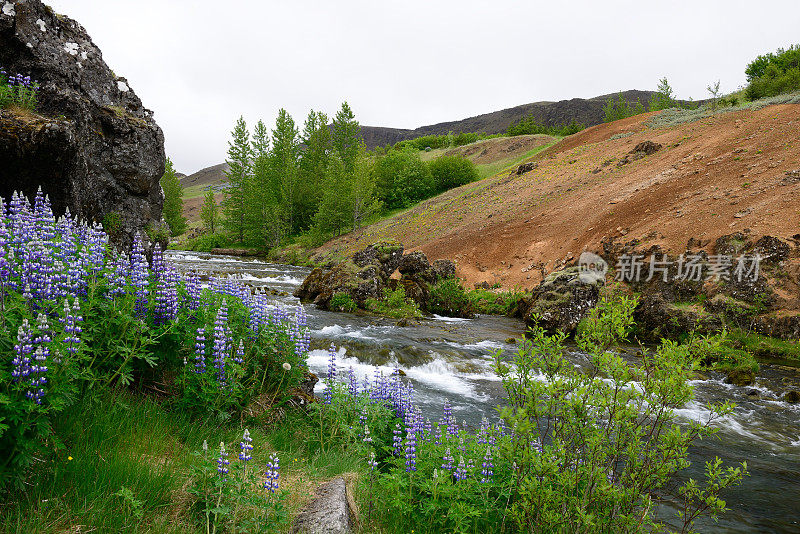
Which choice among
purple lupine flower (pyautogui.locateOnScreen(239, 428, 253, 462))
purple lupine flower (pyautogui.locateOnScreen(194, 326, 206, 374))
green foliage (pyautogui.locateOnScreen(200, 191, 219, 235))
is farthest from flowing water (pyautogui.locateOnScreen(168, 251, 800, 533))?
green foliage (pyautogui.locateOnScreen(200, 191, 219, 235))

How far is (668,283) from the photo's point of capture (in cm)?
1822

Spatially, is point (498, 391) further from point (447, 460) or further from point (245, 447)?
point (245, 447)

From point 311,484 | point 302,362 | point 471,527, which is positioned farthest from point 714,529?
point 302,362

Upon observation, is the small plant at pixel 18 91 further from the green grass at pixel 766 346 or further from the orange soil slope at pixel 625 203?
the orange soil slope at pixel 625 203

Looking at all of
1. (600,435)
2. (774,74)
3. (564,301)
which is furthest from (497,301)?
(774,74)

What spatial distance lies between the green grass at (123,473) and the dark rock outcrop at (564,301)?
13.3m

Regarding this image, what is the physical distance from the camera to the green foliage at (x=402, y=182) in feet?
189

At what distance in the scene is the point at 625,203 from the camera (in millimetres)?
27031

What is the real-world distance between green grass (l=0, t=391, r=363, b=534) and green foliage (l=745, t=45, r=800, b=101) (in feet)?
184

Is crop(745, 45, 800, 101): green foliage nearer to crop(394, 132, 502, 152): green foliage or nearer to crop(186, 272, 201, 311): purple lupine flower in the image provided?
crop(394, 132, 502, 152): green foliage

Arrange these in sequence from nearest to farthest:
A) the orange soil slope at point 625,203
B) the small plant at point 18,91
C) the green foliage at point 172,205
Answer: the small plant at point 18,91
the orange soil slope at point 625,203
the green foliage at point 172,205

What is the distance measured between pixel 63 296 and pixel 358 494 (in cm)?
308

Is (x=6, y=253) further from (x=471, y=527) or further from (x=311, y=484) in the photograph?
(x=471, y=527)

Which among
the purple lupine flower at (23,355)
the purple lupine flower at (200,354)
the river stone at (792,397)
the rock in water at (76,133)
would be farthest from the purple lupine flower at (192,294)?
the river stone at (792,397)
